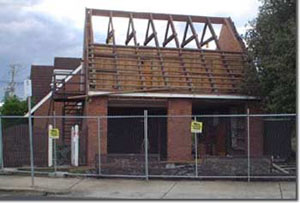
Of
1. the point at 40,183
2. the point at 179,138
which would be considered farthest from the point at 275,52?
the point at 40,183

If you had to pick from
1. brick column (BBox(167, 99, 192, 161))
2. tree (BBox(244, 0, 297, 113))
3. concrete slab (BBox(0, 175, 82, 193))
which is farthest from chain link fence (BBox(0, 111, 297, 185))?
tree (BBox(244, 0, 297, 113))

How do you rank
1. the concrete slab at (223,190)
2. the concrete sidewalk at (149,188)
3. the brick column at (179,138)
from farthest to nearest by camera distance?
the brick column at (179,138)
the concrete sidewalk at (149,188)
the concrete slab at (223,190)

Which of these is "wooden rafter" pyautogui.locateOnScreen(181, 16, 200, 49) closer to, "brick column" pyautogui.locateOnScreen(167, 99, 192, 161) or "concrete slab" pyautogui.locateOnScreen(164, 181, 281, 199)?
"brick column" pyautogui.locateOnScreen(167, 99, 192, 161)

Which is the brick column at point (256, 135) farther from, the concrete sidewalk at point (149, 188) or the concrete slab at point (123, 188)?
the concrete slab at point (123, 188)

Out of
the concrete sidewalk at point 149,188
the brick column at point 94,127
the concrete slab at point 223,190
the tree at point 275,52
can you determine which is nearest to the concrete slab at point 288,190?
the concrete sidewalk at point 149,188

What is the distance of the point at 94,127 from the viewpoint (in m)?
20.3

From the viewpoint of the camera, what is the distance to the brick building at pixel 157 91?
826 inches

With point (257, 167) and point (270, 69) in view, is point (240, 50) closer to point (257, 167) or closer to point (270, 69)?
point (270, 69)

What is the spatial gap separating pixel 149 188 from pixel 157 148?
408 inches

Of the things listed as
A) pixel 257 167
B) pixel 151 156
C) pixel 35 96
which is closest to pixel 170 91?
pixel 151 156

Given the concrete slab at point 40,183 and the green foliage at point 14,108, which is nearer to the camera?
the concrete slab at point 40,183

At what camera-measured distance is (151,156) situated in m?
16.5

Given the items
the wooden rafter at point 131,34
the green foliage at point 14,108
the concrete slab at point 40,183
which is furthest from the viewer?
the green foliage at point 14,108

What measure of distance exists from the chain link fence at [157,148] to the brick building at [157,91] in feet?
0.18
